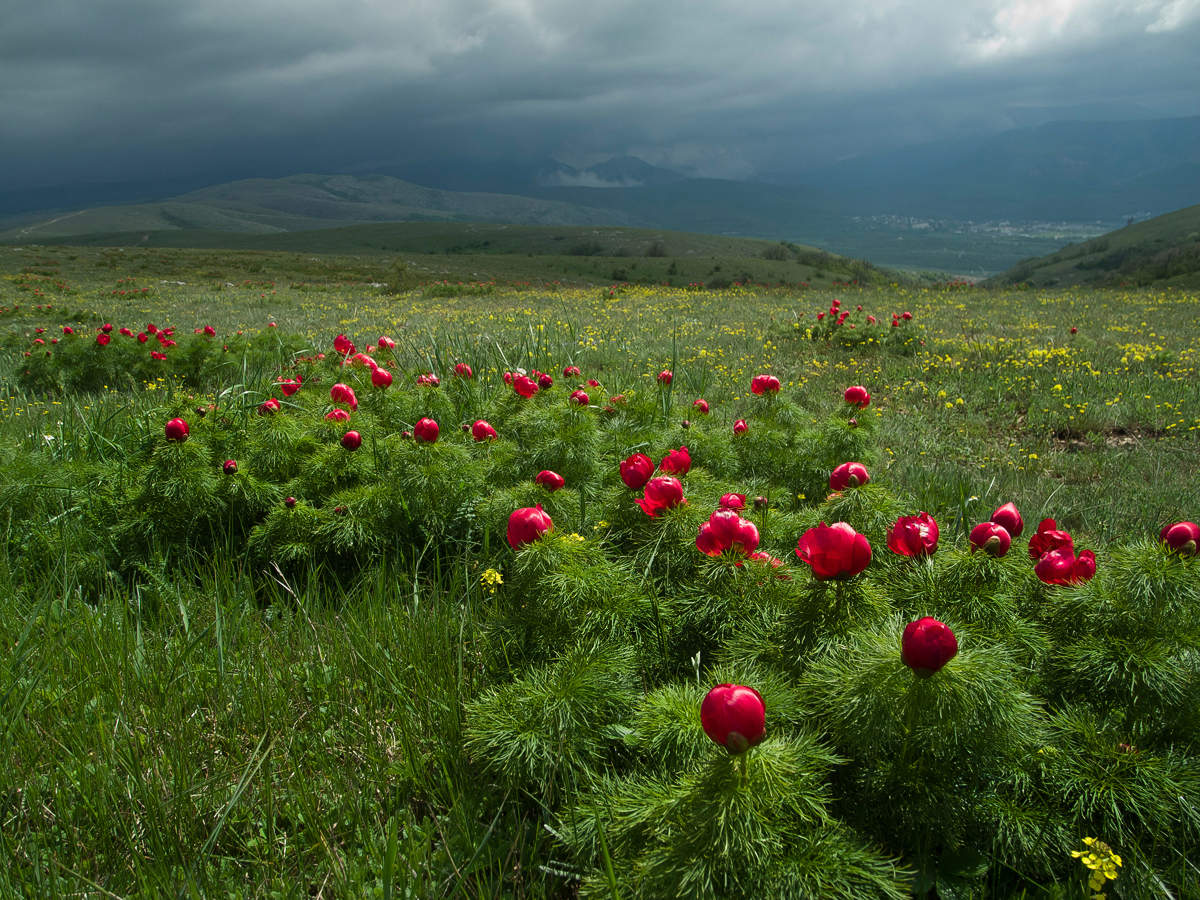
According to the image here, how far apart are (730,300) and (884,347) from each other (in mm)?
8917

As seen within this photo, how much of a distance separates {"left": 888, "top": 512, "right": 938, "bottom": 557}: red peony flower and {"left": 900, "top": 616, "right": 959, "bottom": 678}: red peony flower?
0.51 metres

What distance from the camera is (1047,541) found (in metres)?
1.72

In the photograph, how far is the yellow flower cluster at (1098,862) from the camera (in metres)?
1.15

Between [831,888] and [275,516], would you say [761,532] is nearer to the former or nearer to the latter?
[831,888]

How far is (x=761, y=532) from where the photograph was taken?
197cm

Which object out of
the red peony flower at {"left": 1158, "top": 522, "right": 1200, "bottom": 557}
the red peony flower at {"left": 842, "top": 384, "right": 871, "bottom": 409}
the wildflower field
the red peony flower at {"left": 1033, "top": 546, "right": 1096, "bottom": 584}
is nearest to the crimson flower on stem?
the wildflower field

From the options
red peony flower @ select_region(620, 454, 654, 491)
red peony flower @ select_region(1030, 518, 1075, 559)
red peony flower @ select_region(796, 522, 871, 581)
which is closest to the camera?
red peony flower @ select_region(796, 522, 871, 581)

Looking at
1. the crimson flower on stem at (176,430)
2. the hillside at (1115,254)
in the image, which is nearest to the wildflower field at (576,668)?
the crimson flower on stem at (176,430)

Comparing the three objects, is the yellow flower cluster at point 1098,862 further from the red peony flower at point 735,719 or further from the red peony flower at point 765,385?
the red peony flower at point 765,385

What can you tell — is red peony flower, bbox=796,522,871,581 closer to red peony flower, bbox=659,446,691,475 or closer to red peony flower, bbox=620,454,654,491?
red peony flower, bbox=620,454,654,491

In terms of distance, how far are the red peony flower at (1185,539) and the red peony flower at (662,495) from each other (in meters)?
1.11

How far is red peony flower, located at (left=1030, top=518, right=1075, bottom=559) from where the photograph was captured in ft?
5.57

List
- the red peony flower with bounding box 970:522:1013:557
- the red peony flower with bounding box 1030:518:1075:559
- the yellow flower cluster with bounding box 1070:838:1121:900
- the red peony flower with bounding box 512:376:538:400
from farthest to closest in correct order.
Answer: the red peony flower with bounding box 512:376:538:400
the red peony flower with bounding box 1030:518:1075:559
the red peony flower with bounding box 970:522:1013:557
the yellow flower cluster with bounding box 1070:838:1121:900

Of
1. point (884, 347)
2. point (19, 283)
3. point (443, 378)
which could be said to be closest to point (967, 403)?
point (884, 347)
